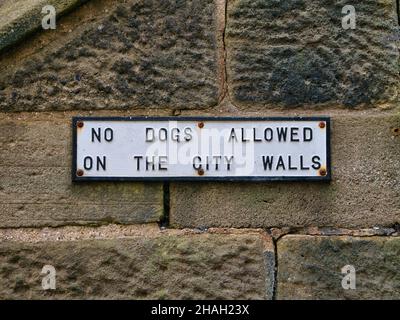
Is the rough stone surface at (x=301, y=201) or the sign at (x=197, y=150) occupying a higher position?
the sign at (x=197, y=150)

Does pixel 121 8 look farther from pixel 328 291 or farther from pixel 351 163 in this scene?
pixel 328 291

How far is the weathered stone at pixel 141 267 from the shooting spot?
1.67 meters

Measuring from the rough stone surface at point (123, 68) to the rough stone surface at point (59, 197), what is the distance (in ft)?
0.49

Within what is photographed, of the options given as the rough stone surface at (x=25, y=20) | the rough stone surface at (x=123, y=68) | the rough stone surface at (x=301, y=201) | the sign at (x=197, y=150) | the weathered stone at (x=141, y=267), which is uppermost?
the rough stone surface at (x=25, y=20)

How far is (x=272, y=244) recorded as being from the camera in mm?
1688

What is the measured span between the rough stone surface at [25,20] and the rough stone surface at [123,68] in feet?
0.18

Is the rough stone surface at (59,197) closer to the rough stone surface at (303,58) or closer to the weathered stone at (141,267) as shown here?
the weathered stone at (141,267)

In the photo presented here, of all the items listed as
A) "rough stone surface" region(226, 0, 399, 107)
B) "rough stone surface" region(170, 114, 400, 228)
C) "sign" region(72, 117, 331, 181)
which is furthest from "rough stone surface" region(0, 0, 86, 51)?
"rough stone surface" region(170, 114, 400, 228)

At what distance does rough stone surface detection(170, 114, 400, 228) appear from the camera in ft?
5.55

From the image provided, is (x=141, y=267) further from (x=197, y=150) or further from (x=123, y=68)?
(x=123, y=68)

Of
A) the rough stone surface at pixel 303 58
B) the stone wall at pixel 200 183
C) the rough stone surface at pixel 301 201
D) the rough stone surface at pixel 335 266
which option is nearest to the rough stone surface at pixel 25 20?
the stone wall at pixel 200 183

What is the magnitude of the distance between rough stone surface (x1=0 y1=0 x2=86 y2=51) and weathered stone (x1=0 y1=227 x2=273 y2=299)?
512 millimetres

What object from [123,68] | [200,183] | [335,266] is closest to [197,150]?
[200,183]

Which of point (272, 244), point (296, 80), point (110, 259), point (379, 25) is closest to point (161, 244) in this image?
point (110, 259)
